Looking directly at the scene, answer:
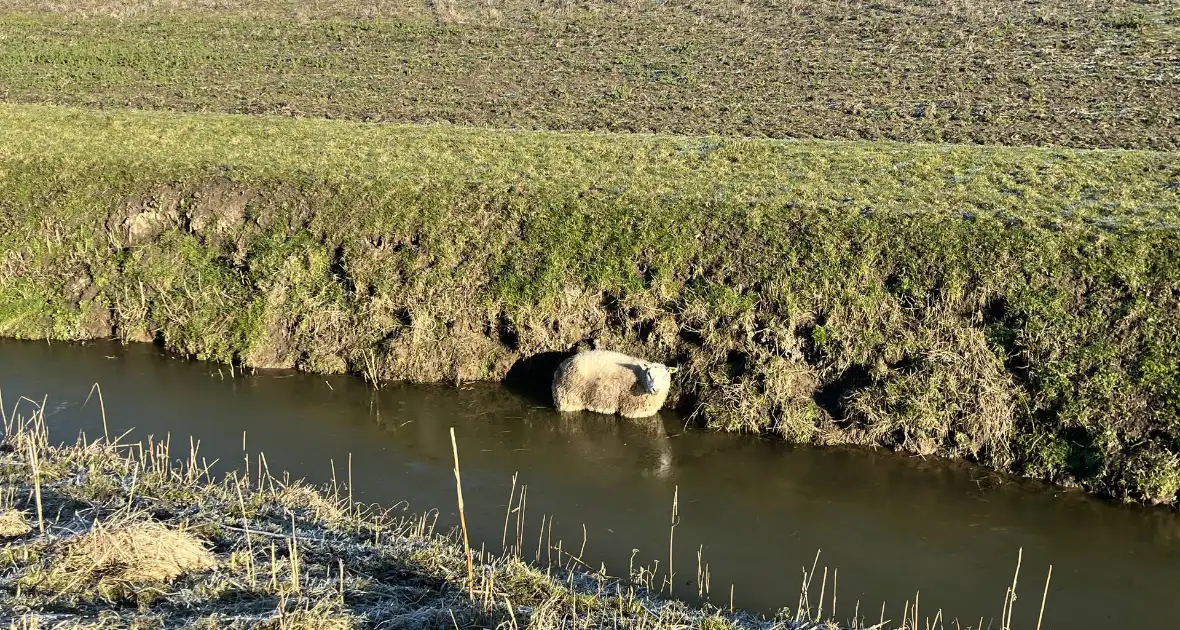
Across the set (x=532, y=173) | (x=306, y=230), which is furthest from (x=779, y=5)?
(x=306, y=230)

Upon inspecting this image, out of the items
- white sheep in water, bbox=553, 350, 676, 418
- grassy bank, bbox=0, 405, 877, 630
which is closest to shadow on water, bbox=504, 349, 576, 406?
white sheep in water, bbox=553, 350, 676, 418

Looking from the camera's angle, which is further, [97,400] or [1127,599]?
[97,400]

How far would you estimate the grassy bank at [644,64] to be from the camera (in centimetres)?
2575

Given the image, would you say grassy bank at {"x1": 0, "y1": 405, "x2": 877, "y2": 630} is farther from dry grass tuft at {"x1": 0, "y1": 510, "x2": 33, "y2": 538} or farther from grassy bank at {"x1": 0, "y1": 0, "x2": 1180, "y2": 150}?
grassy bank at {"x1": 0, "y1": 0, "x2": 1180, "y2": 150}

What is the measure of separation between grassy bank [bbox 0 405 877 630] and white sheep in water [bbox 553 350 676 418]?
3522 mm

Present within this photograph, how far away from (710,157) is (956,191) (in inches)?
200

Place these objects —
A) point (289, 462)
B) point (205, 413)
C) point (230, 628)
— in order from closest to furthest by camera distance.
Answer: point (230, 628)
point (289, 462)
point (205, 413)

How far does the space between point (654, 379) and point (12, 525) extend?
24.8 ft

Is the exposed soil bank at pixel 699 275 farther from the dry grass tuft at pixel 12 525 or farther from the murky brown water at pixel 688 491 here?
the dry grass tuft at pixel 12 525

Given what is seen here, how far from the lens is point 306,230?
16.3m

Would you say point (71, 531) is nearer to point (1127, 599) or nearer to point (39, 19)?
point (1127, 599)

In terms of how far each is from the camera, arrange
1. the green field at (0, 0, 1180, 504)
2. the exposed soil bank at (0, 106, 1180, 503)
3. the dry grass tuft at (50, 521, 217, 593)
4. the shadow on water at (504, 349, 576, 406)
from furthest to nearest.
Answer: the shadow on water at (504, 349, 576, 406) < the green field at (0, 0, 1180, 504) < the exposed soil bank at (0, 106, 1180, 503) < the dry grass tuft at (50, 521, 217, 593)

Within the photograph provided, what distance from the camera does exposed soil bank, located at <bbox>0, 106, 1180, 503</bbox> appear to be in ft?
40.1

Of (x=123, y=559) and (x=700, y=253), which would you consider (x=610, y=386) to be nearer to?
(x=700, y=253)
